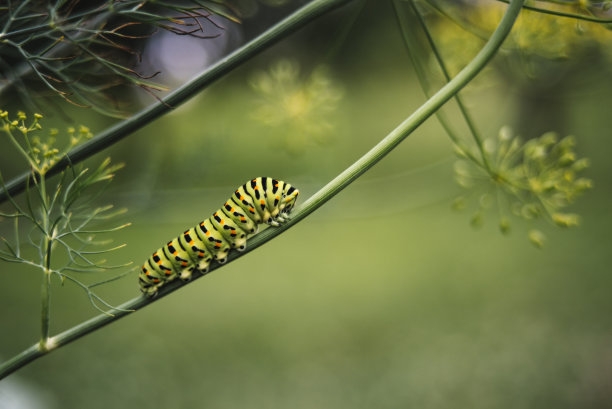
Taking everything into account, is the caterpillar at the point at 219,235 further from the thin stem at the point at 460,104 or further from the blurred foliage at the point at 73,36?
the thin stem at the point at 460,104

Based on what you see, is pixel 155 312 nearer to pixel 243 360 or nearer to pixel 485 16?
pixel 243 360

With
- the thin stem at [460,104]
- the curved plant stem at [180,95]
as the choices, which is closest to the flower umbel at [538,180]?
the thin stem at [460,104]

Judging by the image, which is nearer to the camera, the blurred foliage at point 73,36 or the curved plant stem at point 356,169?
the curved plant stem at point 356,169

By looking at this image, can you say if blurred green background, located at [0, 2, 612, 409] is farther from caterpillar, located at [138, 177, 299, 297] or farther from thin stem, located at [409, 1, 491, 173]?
caterpillar, located at [138, 177, 299, 297]

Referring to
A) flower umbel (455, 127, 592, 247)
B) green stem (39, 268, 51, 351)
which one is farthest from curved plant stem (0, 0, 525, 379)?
flower umbel (455, 127, 592, 247)

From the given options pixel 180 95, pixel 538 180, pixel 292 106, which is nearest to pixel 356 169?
Answer: pixel 180 95

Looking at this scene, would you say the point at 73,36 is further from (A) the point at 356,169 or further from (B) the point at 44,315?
(A) the point at 356,169
